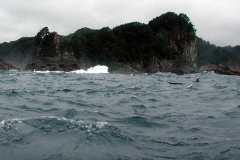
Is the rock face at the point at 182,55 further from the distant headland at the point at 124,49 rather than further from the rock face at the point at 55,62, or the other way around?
the rock face at the point at 55,62

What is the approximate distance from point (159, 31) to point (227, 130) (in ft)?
377

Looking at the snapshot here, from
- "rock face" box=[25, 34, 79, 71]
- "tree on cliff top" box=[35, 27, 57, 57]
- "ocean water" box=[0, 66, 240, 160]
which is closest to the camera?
"ocean water" box=[0, 66, 240, 160]

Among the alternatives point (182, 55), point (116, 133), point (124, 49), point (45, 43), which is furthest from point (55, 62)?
point (116, 133)

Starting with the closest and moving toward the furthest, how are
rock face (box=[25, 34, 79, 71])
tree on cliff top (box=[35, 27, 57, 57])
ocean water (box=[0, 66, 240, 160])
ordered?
ocean water (box=[0, 66, 240, 160]), rock face (box=[25, 34, 79, 71]), tree on cliff top (box=[35, 27, 57, 57])

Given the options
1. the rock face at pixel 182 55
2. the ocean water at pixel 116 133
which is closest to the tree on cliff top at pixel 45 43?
the rock face at pixel 182 55

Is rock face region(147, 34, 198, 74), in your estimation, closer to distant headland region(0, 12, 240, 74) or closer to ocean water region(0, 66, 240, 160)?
distant headland region(0, 12, 240, 74)

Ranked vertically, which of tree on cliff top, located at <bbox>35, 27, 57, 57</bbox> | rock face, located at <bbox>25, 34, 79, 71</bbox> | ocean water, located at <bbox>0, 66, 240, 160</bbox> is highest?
tree on cliff top, located at <bbox>35, 27, 57, 57</bbox>

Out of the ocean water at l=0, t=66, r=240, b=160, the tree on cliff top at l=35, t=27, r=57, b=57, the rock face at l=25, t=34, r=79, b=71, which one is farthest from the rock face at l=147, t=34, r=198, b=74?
the ocean water at l=0, t=66, r=240, b=160

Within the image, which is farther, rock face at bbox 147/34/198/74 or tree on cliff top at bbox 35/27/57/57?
rock face at bbox 147/34/198/74

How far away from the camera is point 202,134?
7.20 meters

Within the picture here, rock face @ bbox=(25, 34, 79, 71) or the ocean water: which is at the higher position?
rock face @ bbox=(25, 34, 79, 71)

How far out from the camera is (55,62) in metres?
74.6

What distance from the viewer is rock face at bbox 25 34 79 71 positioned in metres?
69.9

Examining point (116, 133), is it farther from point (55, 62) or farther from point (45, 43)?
point (45, 43)
